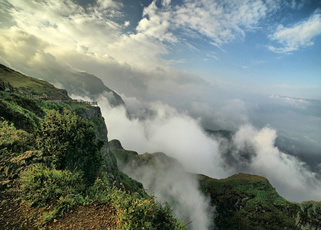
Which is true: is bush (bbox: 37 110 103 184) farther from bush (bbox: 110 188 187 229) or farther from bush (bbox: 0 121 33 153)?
bush (bbox: 110 188 187 229)

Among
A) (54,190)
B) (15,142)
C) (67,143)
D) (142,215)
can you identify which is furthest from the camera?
(67,143)

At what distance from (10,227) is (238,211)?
238 metres

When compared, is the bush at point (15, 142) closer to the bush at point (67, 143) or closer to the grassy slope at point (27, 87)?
the bush at point (67, 143)

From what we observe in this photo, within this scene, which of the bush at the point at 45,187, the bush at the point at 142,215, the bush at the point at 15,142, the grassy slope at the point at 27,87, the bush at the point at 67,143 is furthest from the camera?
the grassy slope at the point at 27,87

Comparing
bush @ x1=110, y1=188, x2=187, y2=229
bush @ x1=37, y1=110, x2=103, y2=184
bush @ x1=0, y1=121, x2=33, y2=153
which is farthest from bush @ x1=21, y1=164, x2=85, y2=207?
bush @ x1=0, y1=121, x2=33, y2=153

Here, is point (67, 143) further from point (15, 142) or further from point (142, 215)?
point (142, 215)

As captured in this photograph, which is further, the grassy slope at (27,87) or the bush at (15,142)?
the grassy slope at (27,87)

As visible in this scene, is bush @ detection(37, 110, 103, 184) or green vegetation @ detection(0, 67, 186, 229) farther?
bush @ detection(37, 110, 103, 184)

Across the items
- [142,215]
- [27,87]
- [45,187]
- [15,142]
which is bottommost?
[45,187]

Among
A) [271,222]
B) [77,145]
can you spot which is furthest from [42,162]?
[271,222]

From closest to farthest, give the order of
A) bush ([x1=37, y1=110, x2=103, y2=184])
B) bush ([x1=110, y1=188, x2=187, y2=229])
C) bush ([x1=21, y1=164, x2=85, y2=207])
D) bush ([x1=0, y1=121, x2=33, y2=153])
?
bush ([x1=110, y1=188, x2=187, y2=229]) → bush ([x1=21, y1=164, x2=85, y2=207]) → bush ([x1=0, y1=121, x2=33, y2=153]) → bush ([x1=37, y1=110, x2=103, y2=184])

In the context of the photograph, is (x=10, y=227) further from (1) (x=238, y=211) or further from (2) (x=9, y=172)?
(1) (x=238, y=211)

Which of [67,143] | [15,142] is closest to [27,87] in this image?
[15,142]

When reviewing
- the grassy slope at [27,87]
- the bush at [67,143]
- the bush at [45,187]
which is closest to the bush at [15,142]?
the bush at [67,143]
